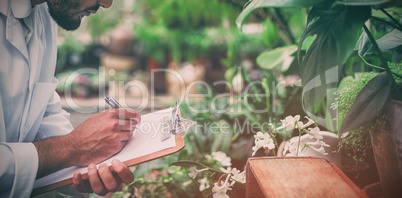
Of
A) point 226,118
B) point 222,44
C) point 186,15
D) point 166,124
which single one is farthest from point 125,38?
point 166,124

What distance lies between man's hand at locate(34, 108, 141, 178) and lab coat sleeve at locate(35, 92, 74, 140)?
0.18m

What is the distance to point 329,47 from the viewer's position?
→ 1.51 feet

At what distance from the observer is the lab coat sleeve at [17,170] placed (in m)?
0.55

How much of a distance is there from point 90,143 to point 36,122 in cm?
21

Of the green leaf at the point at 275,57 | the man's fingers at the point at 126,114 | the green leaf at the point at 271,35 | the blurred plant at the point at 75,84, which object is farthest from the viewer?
the blurred plant at the point at 75,84

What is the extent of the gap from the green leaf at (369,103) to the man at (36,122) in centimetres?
50

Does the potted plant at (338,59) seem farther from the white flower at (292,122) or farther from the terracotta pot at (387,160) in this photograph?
the white flower at (292,122)

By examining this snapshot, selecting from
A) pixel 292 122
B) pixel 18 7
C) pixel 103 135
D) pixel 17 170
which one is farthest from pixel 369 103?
pixel 18 7

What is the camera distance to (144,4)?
3.37 meters

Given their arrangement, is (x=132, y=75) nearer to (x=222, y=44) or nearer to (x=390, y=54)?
(x=222, y=44)

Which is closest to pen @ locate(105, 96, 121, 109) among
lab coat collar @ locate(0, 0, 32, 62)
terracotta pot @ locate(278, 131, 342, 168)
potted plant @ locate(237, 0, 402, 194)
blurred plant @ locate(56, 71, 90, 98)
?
lab coat collar @ locate(0, 0, 32, 62)

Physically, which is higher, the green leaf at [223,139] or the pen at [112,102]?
the pen at [112,102]

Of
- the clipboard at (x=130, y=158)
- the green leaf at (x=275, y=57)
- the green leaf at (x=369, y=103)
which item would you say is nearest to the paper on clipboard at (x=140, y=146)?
the clipboard at (x=130, y=158)

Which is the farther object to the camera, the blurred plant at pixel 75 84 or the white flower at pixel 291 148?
the blurred plant at pixel 75 84
